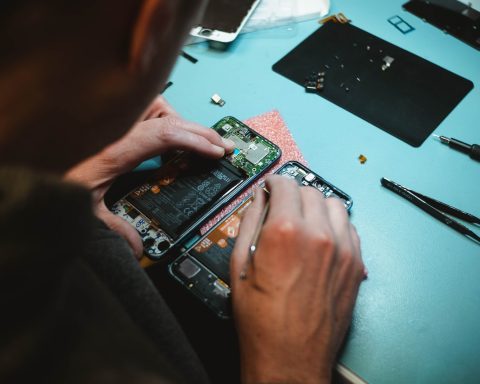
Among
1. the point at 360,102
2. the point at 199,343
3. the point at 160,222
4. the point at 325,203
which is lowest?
the point at 199,343

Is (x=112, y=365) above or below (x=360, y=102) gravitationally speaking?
below

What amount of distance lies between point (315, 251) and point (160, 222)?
347 mm

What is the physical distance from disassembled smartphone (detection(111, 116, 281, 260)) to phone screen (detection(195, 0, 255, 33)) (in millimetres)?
419

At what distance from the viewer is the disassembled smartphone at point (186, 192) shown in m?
0.84

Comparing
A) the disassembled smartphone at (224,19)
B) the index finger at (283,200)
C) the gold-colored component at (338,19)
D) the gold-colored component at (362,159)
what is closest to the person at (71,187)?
the index finger at (283,200)

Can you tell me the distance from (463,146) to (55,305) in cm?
98

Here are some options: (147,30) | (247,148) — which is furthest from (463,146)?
(147,30)

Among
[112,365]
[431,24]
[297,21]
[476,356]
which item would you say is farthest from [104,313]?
[431,24]

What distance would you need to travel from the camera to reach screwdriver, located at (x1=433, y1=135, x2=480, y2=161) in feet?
3.24

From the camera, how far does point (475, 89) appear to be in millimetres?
1119

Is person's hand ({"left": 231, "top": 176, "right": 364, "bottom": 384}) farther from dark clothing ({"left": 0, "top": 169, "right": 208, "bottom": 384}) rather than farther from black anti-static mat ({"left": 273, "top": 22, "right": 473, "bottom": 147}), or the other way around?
black anti-static mat ({"left": 273, "top": 22, "right": 473, "bottom": 147})

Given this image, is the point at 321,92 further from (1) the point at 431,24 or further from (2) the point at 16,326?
(2) the point at 16,326

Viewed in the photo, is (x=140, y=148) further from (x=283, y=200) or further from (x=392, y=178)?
(x=392, y=178)

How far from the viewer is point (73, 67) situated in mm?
363
